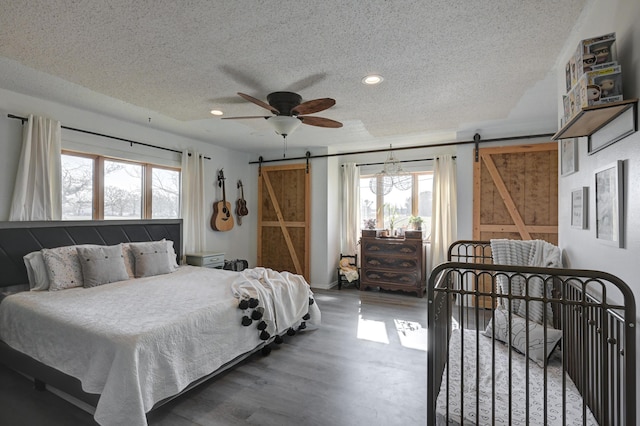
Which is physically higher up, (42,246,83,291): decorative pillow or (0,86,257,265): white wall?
(0,86,257,265): white wall

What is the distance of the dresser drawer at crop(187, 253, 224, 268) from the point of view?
458 centimetres

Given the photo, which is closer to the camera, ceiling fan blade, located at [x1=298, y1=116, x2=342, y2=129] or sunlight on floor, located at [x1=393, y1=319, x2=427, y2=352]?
ceiling fan blade, located at [x1=298, y1=116, x2=342, y2=129]

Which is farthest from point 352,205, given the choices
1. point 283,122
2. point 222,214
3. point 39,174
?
point 39,174

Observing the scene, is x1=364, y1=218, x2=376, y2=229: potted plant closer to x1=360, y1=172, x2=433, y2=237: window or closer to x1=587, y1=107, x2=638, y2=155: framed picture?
x1=360, y1=172, x2=433, y2=237: window

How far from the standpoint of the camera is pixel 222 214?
5.43 metres

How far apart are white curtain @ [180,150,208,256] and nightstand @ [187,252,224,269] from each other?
0.19 metres

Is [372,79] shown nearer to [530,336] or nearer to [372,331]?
[530,336]

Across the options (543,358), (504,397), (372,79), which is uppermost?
(372,79)

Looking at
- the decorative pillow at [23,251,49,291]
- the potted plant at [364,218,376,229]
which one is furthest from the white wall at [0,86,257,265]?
the potted plant at [364,218,376,229]

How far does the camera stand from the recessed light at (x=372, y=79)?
252 cm

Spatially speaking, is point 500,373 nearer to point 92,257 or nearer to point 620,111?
point 620,111

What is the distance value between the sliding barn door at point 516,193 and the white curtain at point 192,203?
13.5 ft

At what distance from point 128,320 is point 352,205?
4.36 meters

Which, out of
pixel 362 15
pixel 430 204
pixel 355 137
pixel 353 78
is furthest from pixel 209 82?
pixel 430 204
